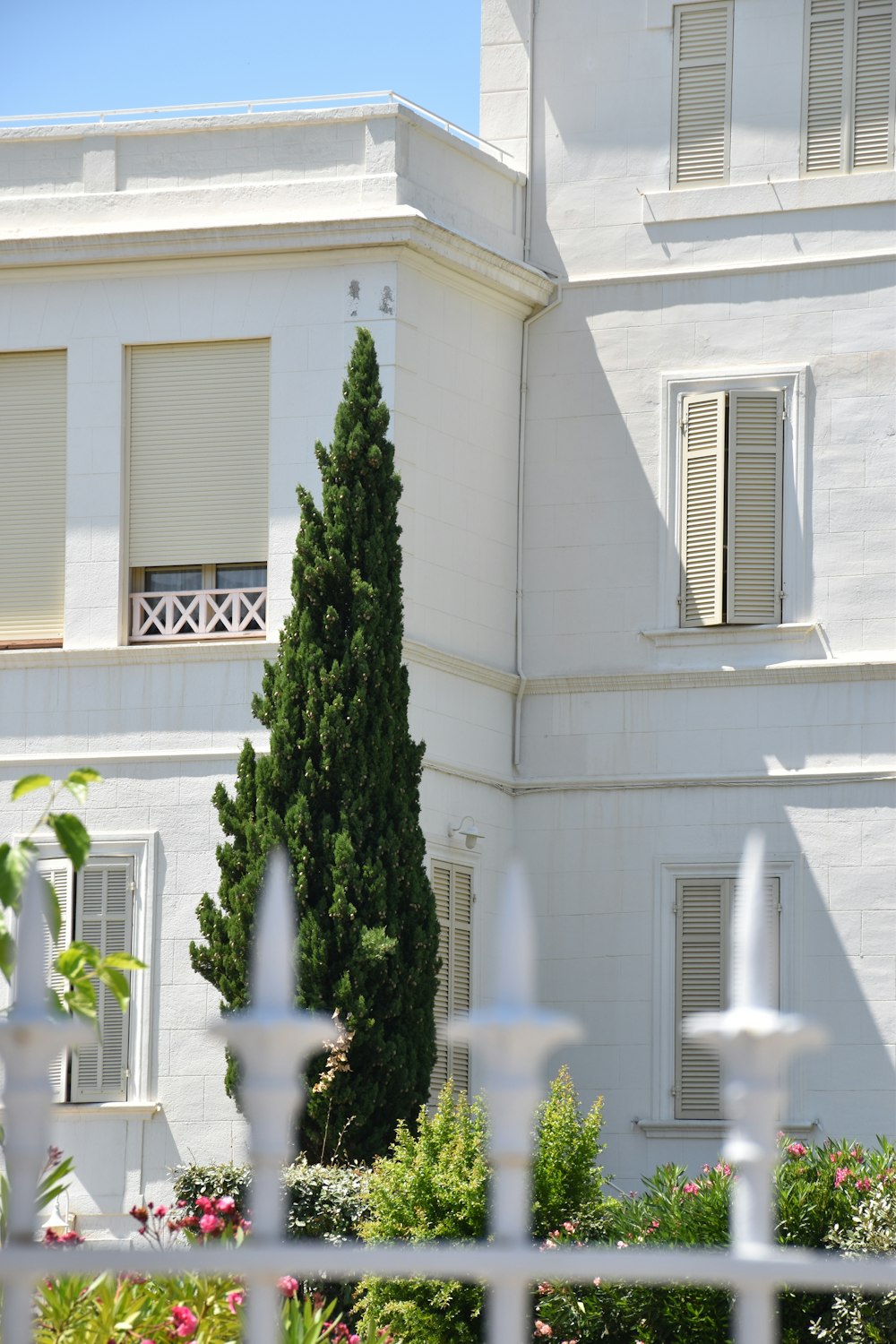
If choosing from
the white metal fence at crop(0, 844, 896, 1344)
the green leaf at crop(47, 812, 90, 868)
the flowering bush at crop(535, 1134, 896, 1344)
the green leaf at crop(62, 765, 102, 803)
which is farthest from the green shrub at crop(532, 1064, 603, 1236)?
the white metal fence at crop(0, 844, 896, 1344)

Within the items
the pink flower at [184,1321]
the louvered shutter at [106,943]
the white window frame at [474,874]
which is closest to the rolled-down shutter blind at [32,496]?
→ the louvered shutter at [106,943]

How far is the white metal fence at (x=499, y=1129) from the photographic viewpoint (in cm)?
306

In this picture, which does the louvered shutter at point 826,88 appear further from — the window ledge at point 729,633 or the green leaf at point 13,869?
the green leaf at point 13,869

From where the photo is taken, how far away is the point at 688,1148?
17.3 m

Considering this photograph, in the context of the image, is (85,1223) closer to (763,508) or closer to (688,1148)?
(688,1148)

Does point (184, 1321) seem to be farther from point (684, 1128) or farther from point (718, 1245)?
point (684, 1128)

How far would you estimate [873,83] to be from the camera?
18.3 m

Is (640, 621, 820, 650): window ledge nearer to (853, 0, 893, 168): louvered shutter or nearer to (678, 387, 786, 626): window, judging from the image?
(678, 387, 786, 626): window

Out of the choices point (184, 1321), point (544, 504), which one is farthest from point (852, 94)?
point (184, 1321)

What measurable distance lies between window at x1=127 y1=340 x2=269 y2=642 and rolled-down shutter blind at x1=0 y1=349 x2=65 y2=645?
2.14 feet

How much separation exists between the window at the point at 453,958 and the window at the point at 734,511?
2981 mm

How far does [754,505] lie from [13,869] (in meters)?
13.7

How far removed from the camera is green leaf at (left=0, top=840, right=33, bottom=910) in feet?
16.0

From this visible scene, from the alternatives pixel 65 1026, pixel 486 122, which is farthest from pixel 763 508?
pixel 65 1026
